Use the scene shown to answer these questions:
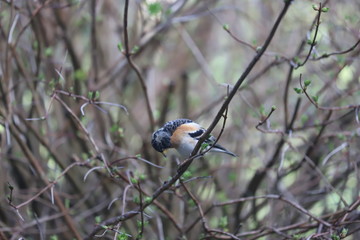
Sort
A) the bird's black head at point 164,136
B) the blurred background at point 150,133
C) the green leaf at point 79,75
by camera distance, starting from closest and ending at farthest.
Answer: the bird's black head at point 164,136 → the blurred background at point 150,133 → the green leaf at point 79,75

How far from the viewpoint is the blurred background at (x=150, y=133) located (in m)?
3.41

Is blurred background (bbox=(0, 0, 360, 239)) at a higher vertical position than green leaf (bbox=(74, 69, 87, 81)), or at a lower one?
lower

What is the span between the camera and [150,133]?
14.1 feet

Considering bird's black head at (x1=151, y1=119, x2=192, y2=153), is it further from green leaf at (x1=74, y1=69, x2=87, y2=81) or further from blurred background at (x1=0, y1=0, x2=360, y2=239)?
green leaf at (x1=74, y1=69, x2=87, y2=81)

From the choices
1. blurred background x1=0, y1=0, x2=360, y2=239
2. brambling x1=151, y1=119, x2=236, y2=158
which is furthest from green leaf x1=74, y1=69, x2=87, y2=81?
brambling x1=151, y1=119, x2=236, y2=158

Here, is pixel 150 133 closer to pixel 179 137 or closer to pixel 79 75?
pixel 79 75

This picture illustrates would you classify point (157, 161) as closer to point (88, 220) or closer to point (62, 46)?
point (88, 220)

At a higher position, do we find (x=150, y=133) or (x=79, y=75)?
(x=79, y=75)

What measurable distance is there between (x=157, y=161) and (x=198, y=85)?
338 cm

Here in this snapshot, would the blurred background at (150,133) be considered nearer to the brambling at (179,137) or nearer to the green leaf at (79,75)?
the green leaf at (79,75)

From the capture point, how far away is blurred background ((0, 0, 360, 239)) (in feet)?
11.2

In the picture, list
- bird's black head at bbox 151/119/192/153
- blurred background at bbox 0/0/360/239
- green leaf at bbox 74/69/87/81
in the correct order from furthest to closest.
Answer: green leaf at bbox 74/69/87/81 → blurred background at bbox 0/0/360/239 → bird's black head at bbox 151/119/192/153

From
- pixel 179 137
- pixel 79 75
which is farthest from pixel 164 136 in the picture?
pixel 79 75

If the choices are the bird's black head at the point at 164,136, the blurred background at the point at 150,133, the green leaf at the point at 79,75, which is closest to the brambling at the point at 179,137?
the bird's black head at the point at 164,136
